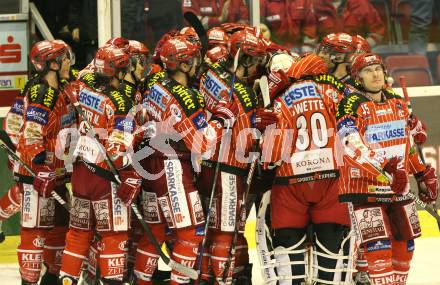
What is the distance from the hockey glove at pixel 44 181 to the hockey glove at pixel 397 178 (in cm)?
212

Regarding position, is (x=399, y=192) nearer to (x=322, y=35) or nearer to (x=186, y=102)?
(x=186, y=102)

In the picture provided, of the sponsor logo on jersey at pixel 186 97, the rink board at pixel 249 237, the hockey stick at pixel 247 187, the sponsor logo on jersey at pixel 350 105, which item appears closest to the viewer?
the sponsor logo on jersey at pixel 350 105

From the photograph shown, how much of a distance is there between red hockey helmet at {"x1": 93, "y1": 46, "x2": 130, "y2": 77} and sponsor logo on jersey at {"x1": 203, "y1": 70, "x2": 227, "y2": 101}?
0.52m

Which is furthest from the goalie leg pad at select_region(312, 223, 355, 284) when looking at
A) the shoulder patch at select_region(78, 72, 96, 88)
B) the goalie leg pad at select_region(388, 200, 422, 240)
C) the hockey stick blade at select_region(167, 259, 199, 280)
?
the shoulder patch at select_region(78, 72, 96, 88)

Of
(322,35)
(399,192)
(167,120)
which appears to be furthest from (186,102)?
(322,35)

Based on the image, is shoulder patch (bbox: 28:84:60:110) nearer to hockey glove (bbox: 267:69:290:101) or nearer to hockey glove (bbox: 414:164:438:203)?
hockey glove (bbox: 267:69:290:101)

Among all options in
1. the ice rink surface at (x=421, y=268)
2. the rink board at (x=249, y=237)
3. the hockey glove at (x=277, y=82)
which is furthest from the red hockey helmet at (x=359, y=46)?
the rink board at (x=249, y=237)

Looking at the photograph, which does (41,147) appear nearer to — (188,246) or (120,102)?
(120,102)

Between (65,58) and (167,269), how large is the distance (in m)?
1.89

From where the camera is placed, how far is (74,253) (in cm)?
699

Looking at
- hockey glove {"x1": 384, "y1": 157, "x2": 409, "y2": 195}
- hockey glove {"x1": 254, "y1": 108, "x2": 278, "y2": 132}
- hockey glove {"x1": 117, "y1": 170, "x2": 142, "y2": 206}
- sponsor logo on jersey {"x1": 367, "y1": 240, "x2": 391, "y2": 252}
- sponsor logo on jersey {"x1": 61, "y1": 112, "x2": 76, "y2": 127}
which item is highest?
hockey glove {"x1": 254, "y1": 108, "x2": 278, "y2": 132}

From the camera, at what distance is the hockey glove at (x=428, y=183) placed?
688 cm

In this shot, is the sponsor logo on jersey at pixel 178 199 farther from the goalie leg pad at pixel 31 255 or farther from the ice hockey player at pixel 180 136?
the goalie leg pad at pixel 31 255

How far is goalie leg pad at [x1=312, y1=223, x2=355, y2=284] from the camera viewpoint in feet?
21.3
